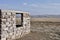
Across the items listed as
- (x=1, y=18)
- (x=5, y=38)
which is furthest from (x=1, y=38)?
(x=1, y=18)

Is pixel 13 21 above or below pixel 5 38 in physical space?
above

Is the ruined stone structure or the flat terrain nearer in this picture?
the ruined stone structure

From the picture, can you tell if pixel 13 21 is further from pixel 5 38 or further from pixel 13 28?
pixel 5 38

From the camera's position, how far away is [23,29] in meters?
14.4

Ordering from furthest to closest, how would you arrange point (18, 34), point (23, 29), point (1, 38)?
1. point (23, 29)
2. point (18, 34)
3. point (1, 38)

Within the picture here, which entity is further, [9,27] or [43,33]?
[43,33]

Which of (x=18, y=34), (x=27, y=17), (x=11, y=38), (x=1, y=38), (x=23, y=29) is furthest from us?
(x=27, y=17)

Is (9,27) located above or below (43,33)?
above

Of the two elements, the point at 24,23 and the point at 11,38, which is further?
the point at 24,23

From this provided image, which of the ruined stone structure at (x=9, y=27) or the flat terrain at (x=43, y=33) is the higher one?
the ruined stone structure at (x=9, y=27)

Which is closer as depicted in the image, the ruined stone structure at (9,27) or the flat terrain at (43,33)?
the ruined stone structure at (9,27)

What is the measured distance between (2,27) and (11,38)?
1443 mm

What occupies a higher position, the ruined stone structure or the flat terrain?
the ruined stone structure

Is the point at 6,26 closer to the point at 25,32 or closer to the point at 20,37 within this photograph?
the point at 20,37
